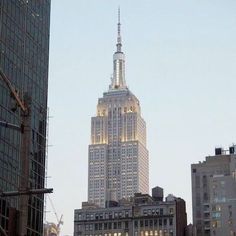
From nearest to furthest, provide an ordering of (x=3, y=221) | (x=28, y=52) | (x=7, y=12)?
(x=3, y=221), (x=7, y=12), (x=28, y=52)

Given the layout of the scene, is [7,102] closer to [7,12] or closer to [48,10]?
[7,12]

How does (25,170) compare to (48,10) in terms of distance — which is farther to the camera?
(48,10)

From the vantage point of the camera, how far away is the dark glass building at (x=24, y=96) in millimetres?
105188

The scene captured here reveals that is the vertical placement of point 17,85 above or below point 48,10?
below

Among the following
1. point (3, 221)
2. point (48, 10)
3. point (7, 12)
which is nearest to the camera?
point (3, 221)

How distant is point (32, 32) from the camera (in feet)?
395

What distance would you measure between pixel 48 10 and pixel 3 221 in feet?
140

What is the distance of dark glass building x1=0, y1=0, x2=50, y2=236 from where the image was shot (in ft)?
345

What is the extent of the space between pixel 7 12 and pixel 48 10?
19523 millimetres

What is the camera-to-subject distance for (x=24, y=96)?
111312 millimetres

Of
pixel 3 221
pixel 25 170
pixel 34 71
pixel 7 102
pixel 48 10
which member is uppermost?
pixel 48 10

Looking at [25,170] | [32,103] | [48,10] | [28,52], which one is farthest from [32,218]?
[48,10]

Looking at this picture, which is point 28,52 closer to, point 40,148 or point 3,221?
point 40,148

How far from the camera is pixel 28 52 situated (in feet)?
387
